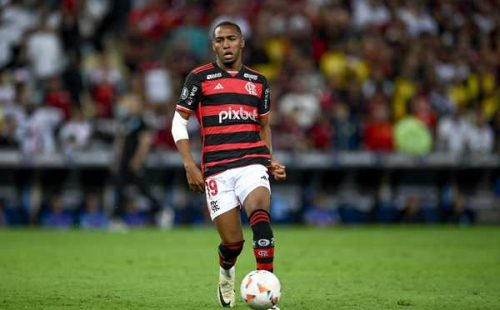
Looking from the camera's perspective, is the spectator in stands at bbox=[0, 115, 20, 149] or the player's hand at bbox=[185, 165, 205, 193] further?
the spectator in stands at bbox=[0, 115, 20, 149]

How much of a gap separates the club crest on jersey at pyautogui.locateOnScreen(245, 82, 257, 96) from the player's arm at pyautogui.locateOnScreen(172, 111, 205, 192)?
0.58 meters

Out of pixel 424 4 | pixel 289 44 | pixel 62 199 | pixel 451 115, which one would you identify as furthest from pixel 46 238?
pixel 424 4

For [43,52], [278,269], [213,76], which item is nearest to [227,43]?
[213,76]

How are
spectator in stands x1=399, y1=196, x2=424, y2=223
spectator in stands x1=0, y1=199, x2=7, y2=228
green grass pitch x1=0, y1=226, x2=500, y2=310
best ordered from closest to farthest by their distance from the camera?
1. green grass pitch x1=0, y1=226, x2=500, y2=310
2. spectator in stands x1=0, y1=199, x2=7, y2=228
3. spectator in stands x1=399, y1=196, x2=424, y2=223

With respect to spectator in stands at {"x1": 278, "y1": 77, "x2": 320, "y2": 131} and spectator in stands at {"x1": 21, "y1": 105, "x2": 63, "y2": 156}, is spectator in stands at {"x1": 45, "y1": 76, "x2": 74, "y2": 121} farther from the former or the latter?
spectator in stands at {"x1": 278, "y1": 77, "x2": 320, "y2": 131}

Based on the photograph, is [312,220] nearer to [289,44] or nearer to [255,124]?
[289,44]

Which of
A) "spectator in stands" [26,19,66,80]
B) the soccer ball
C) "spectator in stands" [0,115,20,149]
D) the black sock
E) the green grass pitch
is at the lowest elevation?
the green grass pitch

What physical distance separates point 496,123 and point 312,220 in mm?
5096

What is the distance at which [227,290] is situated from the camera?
9.07m

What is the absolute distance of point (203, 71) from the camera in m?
8.93

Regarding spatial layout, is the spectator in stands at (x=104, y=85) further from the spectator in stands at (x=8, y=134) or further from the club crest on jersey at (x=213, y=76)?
the club crest on jersey at (x=213, y=76)

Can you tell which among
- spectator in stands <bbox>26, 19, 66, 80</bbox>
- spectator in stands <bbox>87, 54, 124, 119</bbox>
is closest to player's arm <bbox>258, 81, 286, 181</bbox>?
spectator in stands <bbox>87, 54, 124, 119</bbox>

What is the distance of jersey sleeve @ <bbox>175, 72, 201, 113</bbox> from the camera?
29.1ft

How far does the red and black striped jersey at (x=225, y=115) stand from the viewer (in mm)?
8789
